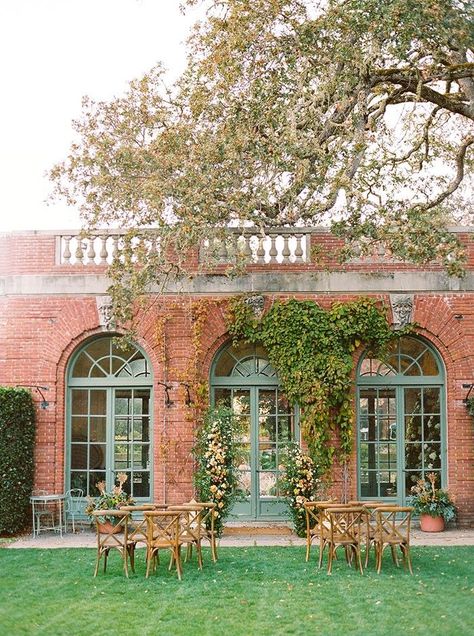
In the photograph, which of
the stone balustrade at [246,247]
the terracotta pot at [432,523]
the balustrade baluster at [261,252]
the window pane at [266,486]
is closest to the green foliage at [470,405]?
the terracotta pot at [432,523]

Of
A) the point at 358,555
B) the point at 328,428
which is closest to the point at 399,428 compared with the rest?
the point at 328,428

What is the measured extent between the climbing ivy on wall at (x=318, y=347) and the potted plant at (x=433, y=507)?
4.37 ft

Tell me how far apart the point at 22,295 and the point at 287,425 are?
483 centimetres

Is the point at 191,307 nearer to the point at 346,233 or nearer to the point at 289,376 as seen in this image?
the point at 289,376

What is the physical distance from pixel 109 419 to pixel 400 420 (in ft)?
15.7

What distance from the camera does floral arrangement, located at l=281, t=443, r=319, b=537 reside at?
45.9 ft

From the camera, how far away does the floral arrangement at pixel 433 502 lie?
14562 millimetres

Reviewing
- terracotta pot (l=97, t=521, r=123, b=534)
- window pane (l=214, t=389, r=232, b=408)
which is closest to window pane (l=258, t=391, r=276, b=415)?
window pane (l=214, t=389, r=232, b=408)

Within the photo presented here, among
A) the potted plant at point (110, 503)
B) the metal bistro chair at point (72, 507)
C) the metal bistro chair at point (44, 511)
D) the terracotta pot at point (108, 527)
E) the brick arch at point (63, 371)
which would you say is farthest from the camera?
the brick arch at point (63, 371)

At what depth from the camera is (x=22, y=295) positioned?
15469 millimetres

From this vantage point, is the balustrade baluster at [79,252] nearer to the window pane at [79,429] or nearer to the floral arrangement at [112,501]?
the window pane at [79,429]

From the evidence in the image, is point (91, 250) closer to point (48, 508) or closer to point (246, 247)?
point (246, 247)

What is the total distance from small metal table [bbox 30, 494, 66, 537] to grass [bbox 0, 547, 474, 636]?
7.81 ft

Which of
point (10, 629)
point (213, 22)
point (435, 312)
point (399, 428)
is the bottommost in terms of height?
point (10, 629)
